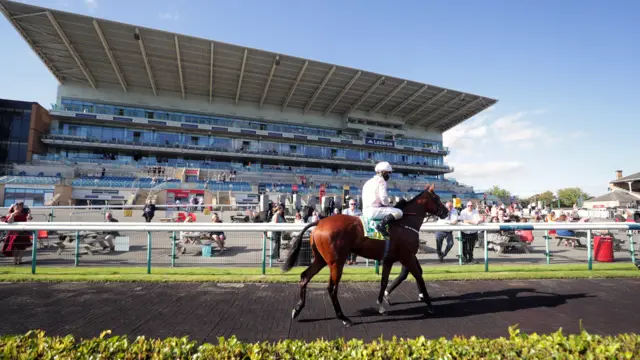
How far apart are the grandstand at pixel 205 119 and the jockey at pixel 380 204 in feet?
74.6

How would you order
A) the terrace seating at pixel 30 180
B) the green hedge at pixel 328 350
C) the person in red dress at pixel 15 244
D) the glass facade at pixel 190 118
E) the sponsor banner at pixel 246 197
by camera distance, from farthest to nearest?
the glass facade at pixel 190 118
the sponsor banner at pixel 246 197
the terrace seating at pixel 30 180
the person in red dress at pixel 15 244
the green hedge at pixel 328 350

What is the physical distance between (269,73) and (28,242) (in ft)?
129

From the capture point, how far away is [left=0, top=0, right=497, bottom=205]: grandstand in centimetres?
3375

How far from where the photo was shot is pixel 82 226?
23.1 ft

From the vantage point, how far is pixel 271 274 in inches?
271

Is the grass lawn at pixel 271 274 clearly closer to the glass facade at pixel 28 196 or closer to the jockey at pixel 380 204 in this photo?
the jockey at pixel 380 204

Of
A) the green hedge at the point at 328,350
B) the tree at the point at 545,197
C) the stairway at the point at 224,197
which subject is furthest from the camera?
the tree at the point at 545,197

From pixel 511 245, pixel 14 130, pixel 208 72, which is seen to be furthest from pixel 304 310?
pixel 14 130

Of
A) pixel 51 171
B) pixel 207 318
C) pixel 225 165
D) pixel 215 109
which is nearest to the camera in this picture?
pixel 207 318

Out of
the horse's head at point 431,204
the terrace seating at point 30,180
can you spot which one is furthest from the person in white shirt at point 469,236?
the terrace seating at point 30,180

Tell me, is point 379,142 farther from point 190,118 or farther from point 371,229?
point 371,229

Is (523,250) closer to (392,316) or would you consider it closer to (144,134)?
(392,316)

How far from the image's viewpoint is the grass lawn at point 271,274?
6414mm

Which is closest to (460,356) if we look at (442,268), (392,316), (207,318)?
(392,316)
